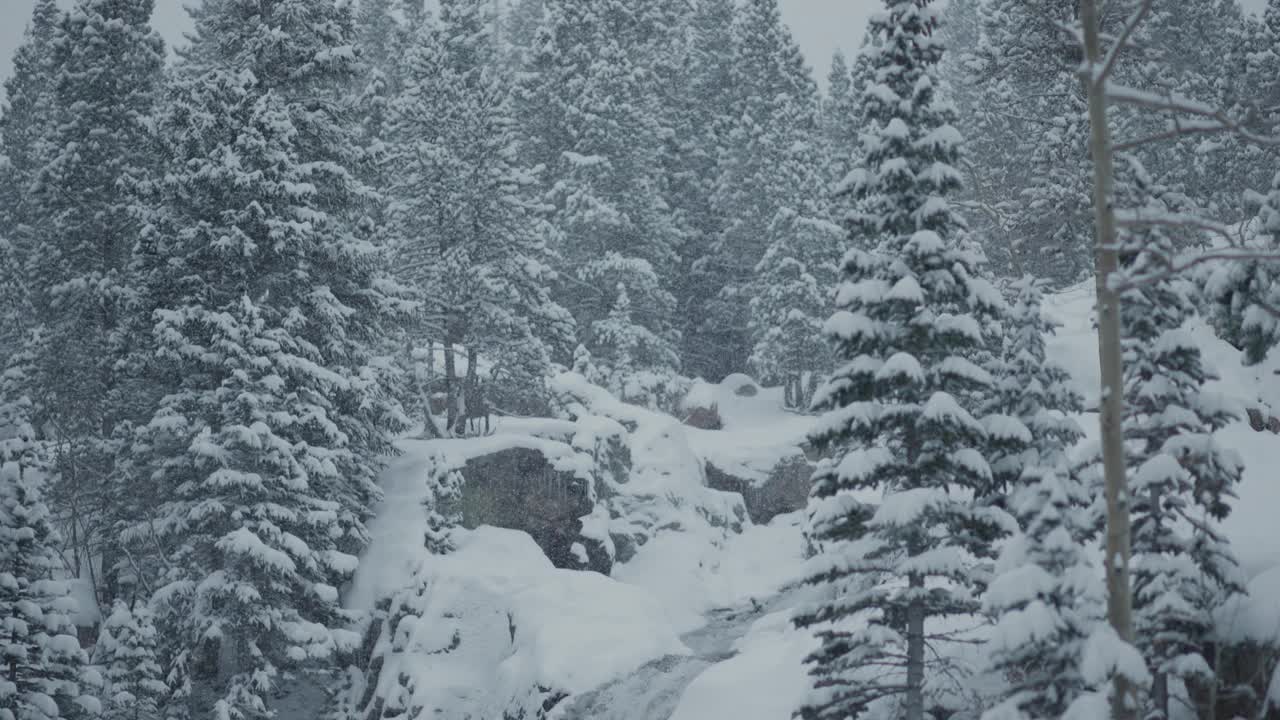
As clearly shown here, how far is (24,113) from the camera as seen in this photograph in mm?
39188

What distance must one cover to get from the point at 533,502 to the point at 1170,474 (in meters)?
18.0

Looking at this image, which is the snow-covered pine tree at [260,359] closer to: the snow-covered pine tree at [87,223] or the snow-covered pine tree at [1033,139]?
the snow-covered pine tree at [87,223]

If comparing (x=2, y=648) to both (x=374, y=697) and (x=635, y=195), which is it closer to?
(x=374, y=697)

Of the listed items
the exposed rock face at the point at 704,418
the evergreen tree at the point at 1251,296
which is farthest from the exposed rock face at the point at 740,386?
the evergreen tree at the point at 1251,296

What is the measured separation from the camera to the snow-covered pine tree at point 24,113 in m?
37.3

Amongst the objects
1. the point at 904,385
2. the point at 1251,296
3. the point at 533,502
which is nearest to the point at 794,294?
the point at 533,502

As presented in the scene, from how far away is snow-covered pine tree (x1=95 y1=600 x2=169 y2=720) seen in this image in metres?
17.1

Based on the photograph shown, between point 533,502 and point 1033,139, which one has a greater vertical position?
point 1033,139

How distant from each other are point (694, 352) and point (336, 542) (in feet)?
88.1

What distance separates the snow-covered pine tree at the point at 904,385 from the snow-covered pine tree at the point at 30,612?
1321 cm

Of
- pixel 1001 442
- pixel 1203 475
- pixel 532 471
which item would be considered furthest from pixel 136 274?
pixel 1203 475

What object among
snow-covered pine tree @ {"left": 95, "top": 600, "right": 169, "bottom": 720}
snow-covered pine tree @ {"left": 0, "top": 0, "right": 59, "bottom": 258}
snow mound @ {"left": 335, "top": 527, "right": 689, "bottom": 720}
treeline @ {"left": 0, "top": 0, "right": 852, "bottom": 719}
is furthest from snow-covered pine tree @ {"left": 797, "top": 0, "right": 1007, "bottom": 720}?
snow-covered pine tree @ {"left": 0, "top": 0, "right": 59, "bottom": 258}

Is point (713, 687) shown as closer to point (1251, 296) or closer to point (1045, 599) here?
point (1045, 599)

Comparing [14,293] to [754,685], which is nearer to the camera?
[754,685]
